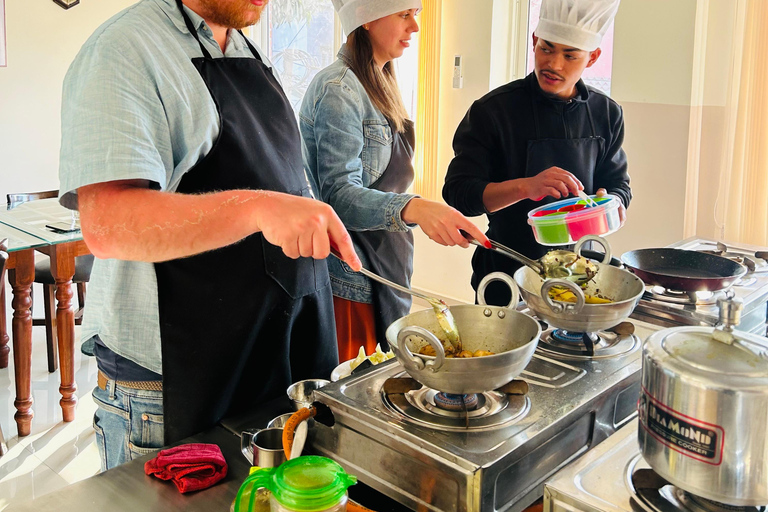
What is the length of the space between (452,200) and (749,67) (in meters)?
1.64

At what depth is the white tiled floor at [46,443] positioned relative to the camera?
2.67 meters

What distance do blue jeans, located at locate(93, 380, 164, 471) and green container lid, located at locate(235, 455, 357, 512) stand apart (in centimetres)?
48

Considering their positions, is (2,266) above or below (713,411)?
below

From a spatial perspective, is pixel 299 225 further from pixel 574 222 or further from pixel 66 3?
pixel 66 3

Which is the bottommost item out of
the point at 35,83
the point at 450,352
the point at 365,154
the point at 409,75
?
the point at 450,352

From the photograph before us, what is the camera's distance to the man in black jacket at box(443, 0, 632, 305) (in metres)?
2.12

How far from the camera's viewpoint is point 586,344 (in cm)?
132

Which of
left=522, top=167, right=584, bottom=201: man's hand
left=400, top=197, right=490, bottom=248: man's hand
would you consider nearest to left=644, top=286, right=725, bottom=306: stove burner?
left=522, top=167, right=584, bottom=201: man's hand

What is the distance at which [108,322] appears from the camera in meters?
1.30

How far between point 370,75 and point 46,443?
2.15 m

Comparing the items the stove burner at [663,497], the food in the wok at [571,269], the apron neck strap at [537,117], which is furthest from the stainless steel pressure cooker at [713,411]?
the apron neck strap at [537,117]

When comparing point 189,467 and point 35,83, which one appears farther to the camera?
point 35,83

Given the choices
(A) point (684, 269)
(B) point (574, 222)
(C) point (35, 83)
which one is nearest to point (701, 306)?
(A) point (684, 269)

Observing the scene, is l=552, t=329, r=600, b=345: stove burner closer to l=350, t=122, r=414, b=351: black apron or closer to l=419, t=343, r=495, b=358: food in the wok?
l=419, t=343, r=495, b=358: food in the wok
